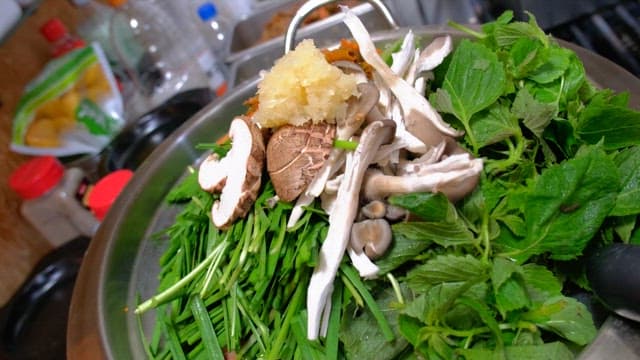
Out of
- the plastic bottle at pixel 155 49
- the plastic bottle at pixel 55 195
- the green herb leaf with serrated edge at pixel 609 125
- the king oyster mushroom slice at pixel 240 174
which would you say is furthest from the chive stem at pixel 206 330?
the plastic bottle at pixel 155 49

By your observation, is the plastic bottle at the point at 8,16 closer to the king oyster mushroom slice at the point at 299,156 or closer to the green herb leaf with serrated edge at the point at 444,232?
the king oyster mushroom slice at the point at 299,156

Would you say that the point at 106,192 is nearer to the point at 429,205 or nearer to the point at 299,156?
the point at 299,156

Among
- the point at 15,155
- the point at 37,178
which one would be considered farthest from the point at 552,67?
the point at 15,155

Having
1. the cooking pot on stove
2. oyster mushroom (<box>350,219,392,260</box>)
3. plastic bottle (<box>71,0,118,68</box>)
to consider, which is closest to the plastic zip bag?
plastic bottle (<box>71,0,118,68</box>)

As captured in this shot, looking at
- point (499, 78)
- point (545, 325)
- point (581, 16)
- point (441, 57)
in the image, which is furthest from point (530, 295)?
point (581, 16)

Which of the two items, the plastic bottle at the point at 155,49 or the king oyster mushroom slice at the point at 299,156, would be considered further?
the plastic bottle at the point at 155,49

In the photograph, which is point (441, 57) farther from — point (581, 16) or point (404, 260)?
point (581, 16)
